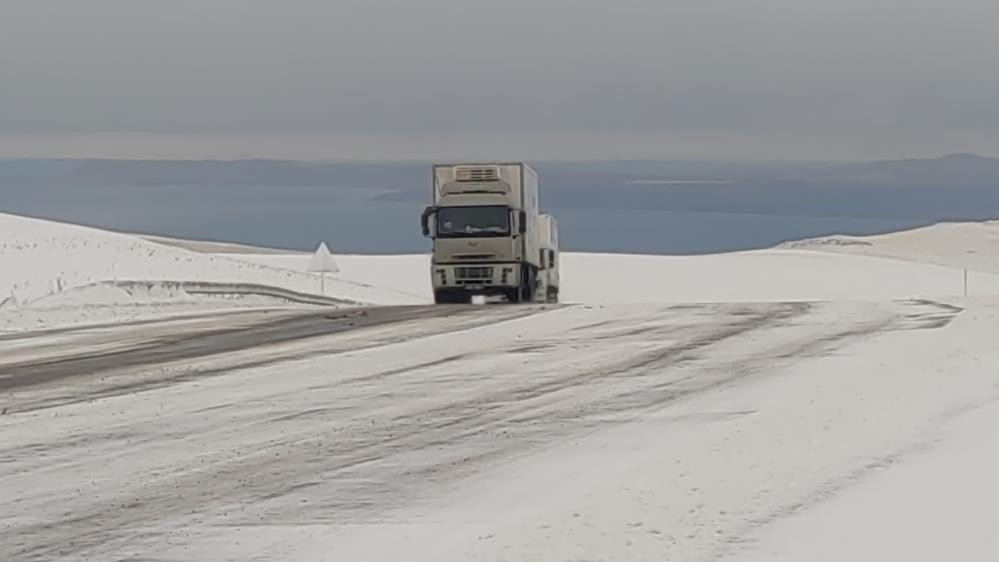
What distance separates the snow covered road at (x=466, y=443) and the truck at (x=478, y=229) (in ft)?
56.0

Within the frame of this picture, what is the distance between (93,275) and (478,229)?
1034cm

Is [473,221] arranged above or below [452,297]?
above

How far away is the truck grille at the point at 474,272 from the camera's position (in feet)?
124

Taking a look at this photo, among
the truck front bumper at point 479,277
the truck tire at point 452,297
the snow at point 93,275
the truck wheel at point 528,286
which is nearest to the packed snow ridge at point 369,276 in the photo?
the snow at point 93,275

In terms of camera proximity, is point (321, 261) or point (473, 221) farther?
point (321, 261)

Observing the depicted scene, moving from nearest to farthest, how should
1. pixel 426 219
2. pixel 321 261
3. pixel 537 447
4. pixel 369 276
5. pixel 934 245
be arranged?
pixel 537 447 → pixel 426 219 → pixel 321 261 → pixel 369 276 → pixel 934 245

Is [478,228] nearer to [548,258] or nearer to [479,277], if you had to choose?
[479,277]

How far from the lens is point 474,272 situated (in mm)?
37812

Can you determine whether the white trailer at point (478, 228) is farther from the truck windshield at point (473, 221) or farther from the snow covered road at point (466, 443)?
the snow covered road at point (466, 443)

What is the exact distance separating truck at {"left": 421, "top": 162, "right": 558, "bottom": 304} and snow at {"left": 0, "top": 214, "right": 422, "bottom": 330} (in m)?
4.77

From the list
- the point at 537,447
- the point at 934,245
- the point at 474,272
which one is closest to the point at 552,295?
the point at 474,272

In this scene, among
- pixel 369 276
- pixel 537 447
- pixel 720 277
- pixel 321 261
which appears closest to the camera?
pixel 537 447

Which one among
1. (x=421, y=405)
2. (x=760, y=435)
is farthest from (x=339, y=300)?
(x=760, y=435)

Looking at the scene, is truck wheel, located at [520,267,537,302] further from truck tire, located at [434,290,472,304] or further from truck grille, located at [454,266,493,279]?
truck tire, located at [434,290,472,304]
